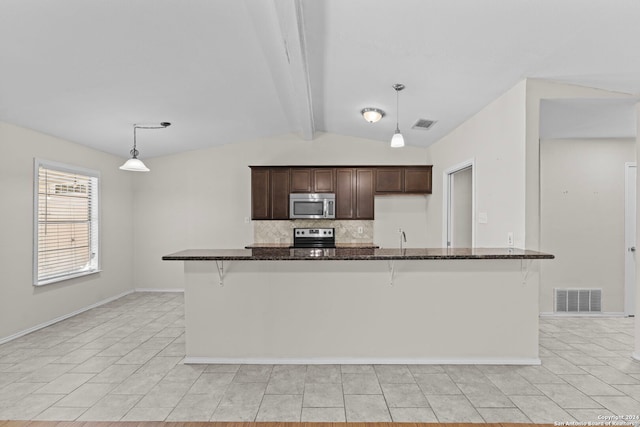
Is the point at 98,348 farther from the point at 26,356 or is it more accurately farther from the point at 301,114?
the point at 301,114

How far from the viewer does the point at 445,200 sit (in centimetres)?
507

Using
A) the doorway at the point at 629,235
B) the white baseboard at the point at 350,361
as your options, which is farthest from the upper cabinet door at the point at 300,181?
the doorway at the point at 629,235

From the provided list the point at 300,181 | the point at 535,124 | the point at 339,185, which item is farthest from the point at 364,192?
the point at 535,124

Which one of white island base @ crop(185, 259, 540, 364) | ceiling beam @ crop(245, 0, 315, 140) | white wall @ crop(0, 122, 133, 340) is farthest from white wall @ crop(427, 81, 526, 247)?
white wall @ crop(0, 122, 133, 340)

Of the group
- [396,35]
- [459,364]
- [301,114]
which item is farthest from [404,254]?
[301,114]

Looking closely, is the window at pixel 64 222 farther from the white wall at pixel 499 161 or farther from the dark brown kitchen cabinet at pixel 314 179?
the white wall at pixel 499 161

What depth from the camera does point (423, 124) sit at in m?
4.62

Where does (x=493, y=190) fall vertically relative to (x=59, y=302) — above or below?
above

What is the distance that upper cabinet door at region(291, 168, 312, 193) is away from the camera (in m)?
5.62

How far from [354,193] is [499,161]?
2.54 m

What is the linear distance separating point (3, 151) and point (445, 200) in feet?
17.3

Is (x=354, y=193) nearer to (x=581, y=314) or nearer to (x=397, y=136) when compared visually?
(x=397, y=136)

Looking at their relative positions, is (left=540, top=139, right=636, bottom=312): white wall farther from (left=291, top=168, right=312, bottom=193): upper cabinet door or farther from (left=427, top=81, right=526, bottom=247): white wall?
(left=291, top=168, right=312, bottom=193): upper cabinet door

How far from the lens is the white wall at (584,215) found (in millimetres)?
4598
